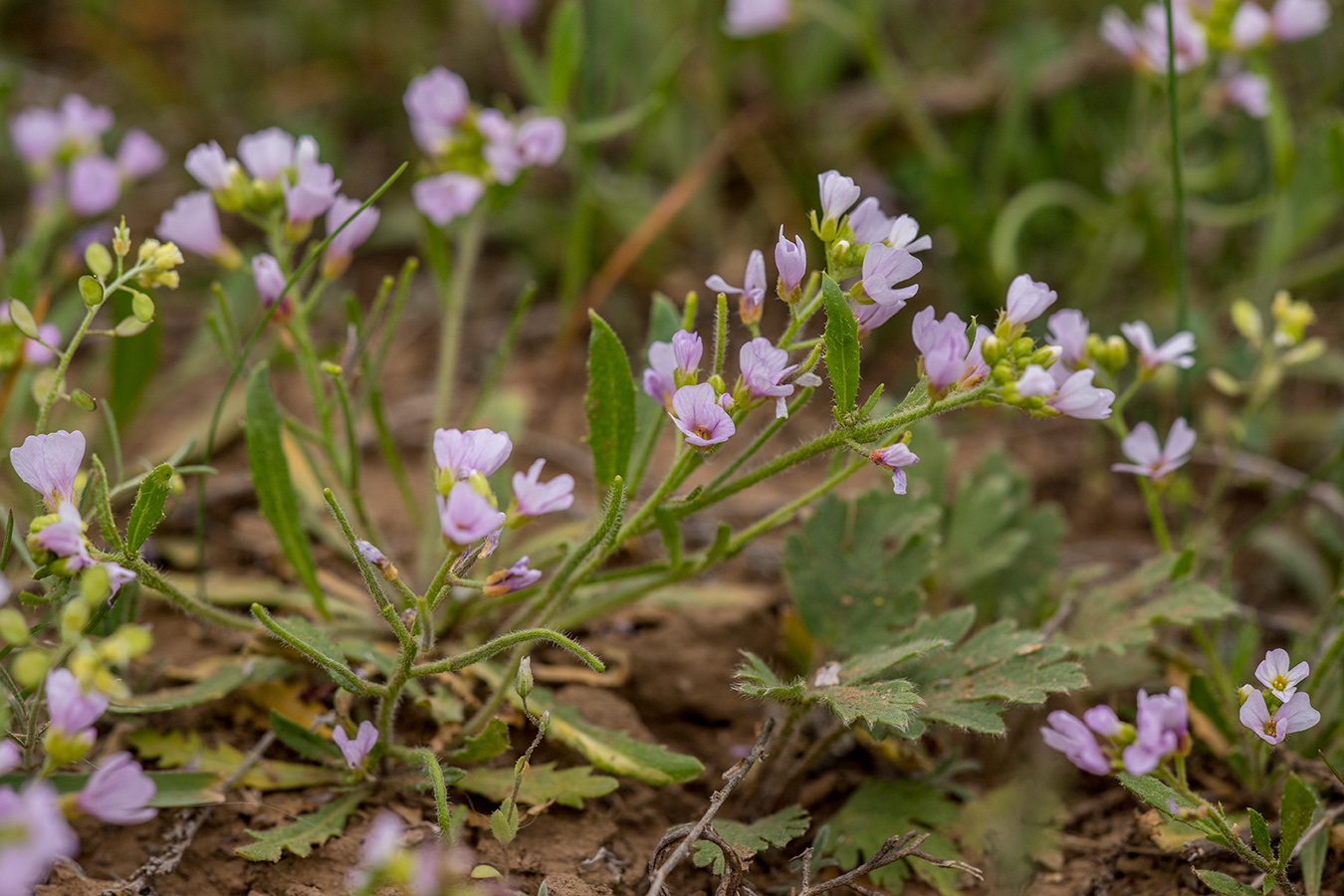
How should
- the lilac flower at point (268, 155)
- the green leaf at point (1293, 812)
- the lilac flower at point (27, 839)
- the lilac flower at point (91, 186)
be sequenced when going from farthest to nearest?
the lilac flower at point (91, 186) → the lilac flower at point (268, 155) → the green leaf at point (1293, 812) → the lilac flower at point (27, 839)

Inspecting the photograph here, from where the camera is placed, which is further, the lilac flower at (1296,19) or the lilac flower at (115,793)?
the lilac flower at (1296,19)

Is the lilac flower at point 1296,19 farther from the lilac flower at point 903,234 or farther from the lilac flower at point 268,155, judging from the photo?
the lilac flower at point 268,155

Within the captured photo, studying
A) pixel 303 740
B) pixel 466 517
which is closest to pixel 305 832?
pixel 303 740

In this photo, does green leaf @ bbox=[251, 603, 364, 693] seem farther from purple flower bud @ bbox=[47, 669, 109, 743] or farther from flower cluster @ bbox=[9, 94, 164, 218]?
flower cluster @ bbox=[9, 94, 164, 218]

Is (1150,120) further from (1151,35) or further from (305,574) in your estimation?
(305,574)

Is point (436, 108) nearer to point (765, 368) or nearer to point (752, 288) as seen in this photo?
point (752, 288)

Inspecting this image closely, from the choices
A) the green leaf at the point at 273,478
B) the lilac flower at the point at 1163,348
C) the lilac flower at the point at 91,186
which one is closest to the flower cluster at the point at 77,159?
the lilac flower at the point at 91,186

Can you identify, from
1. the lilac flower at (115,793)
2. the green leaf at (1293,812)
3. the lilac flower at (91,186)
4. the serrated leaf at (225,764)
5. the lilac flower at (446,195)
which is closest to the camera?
the lilac flower at (115,793)
